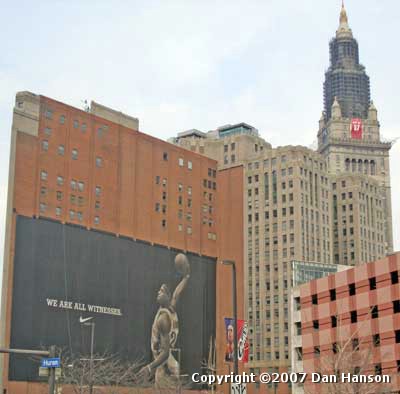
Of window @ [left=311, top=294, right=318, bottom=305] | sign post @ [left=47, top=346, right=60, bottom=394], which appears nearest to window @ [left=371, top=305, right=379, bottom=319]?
window @ [left=311, top=294, right=318, bottom=305]

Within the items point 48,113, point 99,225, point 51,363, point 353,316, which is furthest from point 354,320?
point 48,113

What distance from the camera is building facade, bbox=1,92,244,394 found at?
131750 millimetres

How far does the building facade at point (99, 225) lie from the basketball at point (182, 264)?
165cm

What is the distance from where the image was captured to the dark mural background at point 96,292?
131 m

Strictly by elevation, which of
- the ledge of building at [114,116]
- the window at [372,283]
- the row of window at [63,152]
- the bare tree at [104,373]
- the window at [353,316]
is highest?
the ledge of building at [114,116]

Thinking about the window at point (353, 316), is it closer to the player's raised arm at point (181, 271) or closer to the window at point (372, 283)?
the window at point (372, 283)

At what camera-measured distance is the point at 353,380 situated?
196 feet

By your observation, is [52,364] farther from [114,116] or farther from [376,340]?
[114,116]

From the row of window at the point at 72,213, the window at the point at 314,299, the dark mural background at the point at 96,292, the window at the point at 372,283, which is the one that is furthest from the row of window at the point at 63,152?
the window at the point at 372,283

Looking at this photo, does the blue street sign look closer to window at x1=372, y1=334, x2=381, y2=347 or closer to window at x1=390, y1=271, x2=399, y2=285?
window at x1=372, y1=334, x2=381, y2=347

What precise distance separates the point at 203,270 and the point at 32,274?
43741 mm

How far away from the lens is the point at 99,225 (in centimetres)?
14600

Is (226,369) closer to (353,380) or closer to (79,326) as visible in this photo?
(79,326)

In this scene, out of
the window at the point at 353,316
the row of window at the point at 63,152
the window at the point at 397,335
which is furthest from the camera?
the row of window at the point at 63,152
